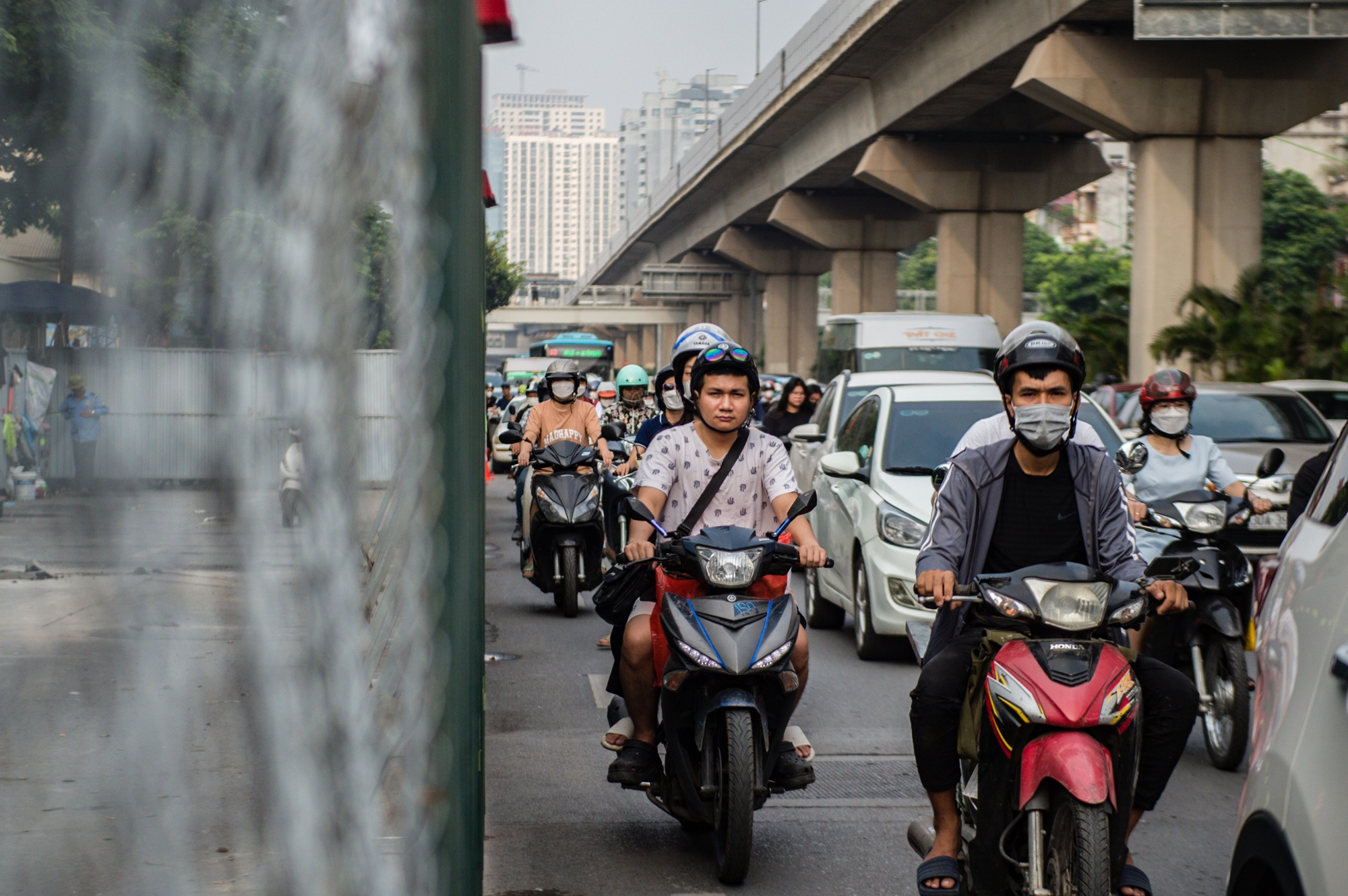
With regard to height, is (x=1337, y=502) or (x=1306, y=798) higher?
(x=1337, y=502)

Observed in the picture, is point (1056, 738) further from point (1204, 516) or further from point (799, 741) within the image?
point (1204, 516)

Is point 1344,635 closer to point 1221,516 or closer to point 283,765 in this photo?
point 283,765

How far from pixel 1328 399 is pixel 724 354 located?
11584mm

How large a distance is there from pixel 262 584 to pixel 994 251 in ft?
110

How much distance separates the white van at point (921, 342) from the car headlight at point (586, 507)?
30.9 feet

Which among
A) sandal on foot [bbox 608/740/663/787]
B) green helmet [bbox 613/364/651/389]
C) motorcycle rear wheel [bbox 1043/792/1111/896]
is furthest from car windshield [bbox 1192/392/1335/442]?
motorcycle rear wheel [bbox 1043/792/1111/896]

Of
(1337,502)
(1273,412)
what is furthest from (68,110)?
(1273,412)

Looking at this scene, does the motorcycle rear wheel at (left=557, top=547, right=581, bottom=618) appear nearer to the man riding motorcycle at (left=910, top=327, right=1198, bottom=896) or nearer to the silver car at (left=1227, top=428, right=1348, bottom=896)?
the man riding motorcycle at (left=910, top=327, right=1198, bottom=896)

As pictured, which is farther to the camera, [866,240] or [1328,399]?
[866,240]

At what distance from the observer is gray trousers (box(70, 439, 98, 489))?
78 cm

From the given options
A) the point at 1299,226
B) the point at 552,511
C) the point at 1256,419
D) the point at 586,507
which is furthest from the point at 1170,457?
the point at 1299,226

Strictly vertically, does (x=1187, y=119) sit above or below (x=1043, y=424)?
above

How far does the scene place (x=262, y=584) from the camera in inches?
36.4

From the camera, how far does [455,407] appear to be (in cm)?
130
